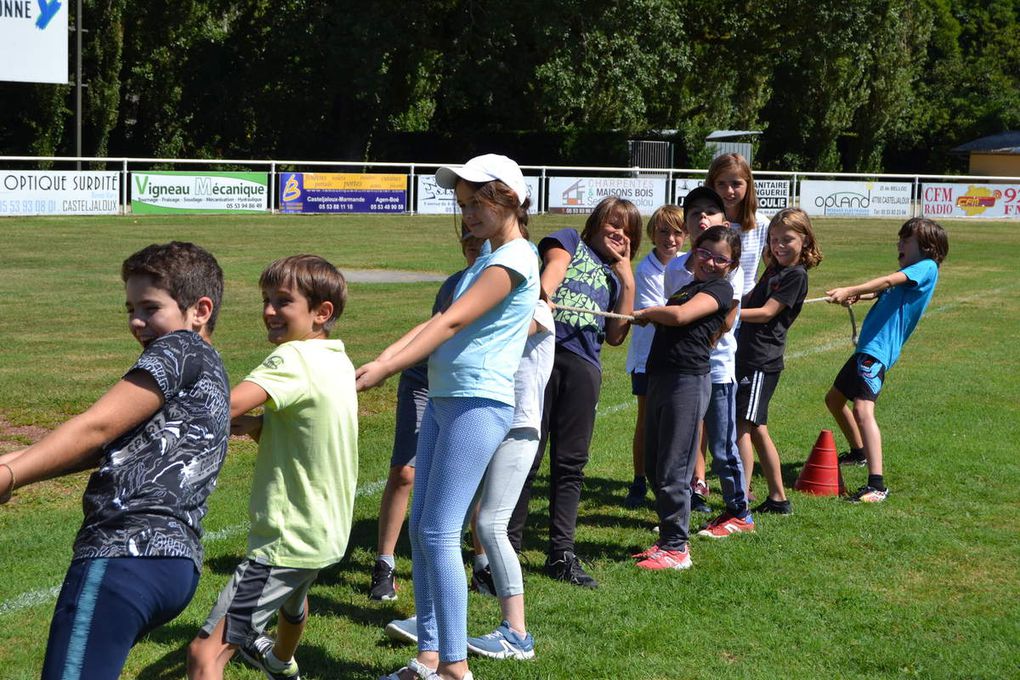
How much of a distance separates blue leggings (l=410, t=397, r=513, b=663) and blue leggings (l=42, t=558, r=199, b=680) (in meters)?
1.31

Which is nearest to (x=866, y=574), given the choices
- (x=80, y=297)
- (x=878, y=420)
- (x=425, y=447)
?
(x=425, y=447)

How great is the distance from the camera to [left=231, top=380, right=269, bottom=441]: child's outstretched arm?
3.15 m

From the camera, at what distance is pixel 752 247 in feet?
22.0

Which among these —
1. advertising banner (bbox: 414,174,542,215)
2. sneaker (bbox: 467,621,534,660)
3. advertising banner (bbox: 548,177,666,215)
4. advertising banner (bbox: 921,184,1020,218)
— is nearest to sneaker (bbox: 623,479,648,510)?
sneaker (bbox: 467,621,534,660)

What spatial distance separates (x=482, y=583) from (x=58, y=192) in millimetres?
25639

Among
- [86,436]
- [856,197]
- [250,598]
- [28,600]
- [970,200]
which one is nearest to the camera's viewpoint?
[86,436]

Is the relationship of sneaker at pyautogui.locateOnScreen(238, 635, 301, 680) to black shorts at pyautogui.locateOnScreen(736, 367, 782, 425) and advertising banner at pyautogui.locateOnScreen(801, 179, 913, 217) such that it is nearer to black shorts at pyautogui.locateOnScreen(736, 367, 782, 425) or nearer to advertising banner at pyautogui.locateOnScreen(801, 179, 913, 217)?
black shorts at pyautogui.locateOnScreen(736, 367, 782, 425)

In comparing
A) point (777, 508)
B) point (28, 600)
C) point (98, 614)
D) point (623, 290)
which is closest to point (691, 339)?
point (623, 290)

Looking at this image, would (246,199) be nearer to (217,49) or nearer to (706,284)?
(217,49)

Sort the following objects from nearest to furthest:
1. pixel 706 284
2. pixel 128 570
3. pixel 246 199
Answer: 1. pixel 128 570
2. pixel 706 284
3. pixel 246 199

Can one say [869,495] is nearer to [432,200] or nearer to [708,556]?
[708,556]

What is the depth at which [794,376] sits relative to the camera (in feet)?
36.6

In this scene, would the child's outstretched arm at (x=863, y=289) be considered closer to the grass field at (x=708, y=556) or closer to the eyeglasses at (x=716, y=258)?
the grass field at (x=708, y=556)

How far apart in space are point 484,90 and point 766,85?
65.2 feet
